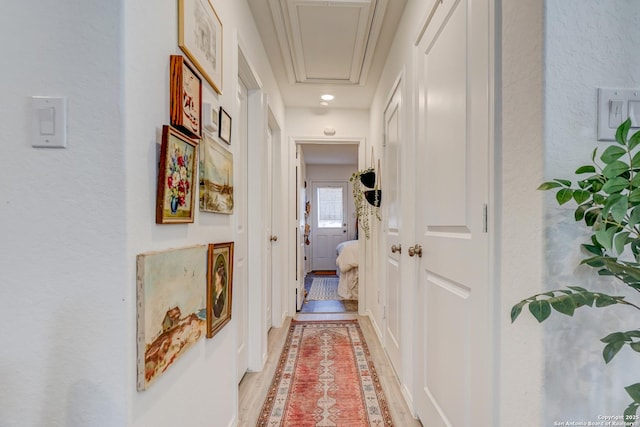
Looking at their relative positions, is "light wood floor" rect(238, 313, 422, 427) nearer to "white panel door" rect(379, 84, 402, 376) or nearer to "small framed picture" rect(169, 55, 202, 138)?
"white panel door" rect(379, 84, 402, 376)

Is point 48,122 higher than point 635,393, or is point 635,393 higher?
point 48,122

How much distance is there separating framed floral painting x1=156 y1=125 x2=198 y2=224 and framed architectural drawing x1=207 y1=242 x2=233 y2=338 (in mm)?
301

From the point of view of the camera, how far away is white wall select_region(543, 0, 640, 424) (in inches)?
31.9

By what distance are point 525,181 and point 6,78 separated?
1.30m

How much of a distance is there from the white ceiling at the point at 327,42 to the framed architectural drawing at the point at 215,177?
1.17m

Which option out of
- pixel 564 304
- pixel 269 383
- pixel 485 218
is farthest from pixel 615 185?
pixel 269 383

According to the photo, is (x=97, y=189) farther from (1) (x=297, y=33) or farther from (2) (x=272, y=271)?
(2) (x=272, y=271)

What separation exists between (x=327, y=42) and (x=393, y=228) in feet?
4.81

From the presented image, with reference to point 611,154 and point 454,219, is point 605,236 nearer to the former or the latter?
point 611,154

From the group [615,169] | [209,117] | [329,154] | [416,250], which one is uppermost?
[329,154]

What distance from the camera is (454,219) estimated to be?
51.8 inches

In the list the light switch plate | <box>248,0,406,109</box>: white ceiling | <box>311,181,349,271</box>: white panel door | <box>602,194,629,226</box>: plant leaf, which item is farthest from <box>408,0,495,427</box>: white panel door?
<box>311,181,349,271</box>: white panel door

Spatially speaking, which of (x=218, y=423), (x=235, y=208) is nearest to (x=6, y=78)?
(x=235, y=208)

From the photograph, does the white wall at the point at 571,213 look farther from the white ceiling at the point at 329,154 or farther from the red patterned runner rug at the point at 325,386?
the white ceiling at the point at 329,154
